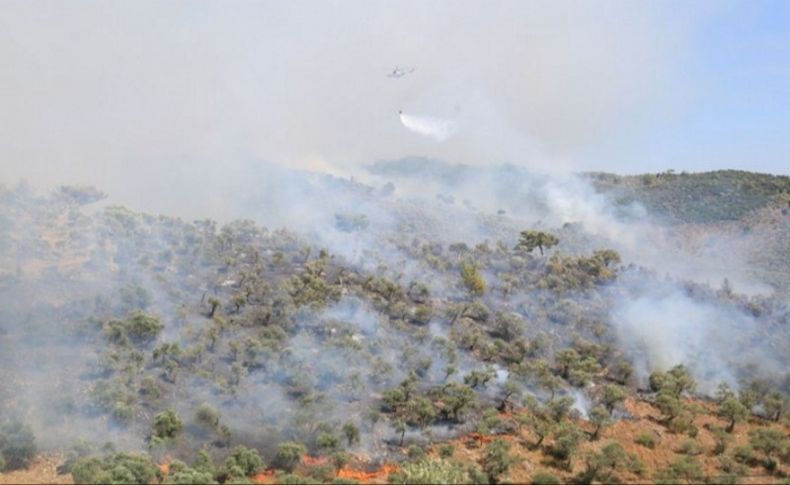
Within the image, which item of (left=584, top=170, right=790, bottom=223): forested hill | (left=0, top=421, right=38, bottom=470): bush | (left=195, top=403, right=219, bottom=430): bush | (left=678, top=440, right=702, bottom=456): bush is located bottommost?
(left=678, top=440, right=702, bottom=456): bush

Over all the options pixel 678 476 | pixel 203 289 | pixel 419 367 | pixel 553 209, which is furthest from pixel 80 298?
pixel 553 209

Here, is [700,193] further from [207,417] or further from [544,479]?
[207,417]

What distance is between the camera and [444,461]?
79.2 ft

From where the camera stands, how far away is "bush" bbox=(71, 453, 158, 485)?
21531mm

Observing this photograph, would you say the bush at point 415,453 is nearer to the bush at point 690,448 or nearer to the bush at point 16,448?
the bush at point 690,448

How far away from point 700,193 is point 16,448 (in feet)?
262

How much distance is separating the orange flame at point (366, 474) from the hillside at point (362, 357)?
101 mm

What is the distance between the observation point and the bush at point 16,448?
23.6 metres

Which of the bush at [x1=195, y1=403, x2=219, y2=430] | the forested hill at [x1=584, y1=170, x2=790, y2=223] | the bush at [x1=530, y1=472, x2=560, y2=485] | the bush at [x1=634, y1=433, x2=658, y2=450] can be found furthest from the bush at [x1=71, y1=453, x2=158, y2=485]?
the forested hill at [x1=584, y1=170, x2=790, y2=223]

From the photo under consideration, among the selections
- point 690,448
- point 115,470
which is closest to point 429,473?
point 115,470

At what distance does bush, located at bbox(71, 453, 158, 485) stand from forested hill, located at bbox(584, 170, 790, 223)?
6910 centimetres

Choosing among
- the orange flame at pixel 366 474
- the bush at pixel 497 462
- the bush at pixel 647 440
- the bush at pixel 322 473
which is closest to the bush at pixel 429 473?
the orange flame at pixel 366 474

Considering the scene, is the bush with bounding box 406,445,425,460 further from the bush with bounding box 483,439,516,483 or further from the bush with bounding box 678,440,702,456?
the bush with bounding box 678,440,702,456

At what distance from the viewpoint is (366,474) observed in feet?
81.9
